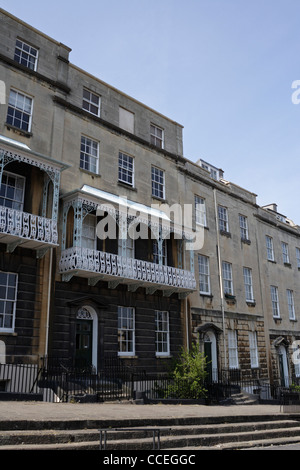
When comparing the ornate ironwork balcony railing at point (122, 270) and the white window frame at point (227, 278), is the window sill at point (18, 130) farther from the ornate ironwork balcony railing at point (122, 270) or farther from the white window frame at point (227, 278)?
the white window frame at point (227, 278)

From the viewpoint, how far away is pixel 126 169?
20.3 m

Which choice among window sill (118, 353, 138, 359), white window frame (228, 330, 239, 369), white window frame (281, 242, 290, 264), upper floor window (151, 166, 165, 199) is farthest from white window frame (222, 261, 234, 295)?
white window frame (281, 242, 290, 264)

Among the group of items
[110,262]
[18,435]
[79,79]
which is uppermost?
[79,79]

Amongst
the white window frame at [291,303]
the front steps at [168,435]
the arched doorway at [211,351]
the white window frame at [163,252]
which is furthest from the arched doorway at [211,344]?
the white window frame at [291,303]

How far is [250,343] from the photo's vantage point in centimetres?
2564

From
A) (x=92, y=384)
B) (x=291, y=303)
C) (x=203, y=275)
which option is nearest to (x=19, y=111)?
(x=92, y=384)

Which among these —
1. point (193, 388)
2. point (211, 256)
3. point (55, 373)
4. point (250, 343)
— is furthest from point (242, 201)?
point (55, 373)

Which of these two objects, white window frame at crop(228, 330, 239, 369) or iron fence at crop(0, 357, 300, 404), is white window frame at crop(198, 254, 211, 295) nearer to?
white window frame at crop(228, 330, 239, 369)

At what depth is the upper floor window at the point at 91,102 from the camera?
765 inches

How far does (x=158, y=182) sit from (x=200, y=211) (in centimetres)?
361

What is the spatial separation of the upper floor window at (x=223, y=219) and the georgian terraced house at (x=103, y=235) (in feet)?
0.40

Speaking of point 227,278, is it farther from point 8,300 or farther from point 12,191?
point 8,300

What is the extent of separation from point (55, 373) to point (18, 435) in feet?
23.2
